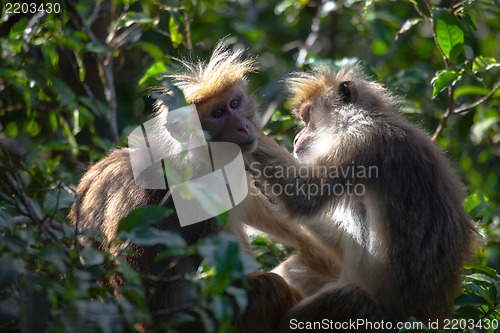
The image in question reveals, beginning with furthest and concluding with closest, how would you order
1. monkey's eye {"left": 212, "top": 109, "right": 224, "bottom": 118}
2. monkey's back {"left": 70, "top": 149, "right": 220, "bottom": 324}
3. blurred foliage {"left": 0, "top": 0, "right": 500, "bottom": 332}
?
monkey's eye {"left": 212, "top": 109, "right": 224, "bottom": 118}
monkey's back {"left": 70, "top": 149, "right": 220, "bottom": 324}
blurred foliage {"left": 0, "top": 0, "right": 500, "bottom": 332}

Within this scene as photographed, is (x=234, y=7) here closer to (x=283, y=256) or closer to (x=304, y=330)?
(x=283, y=256)

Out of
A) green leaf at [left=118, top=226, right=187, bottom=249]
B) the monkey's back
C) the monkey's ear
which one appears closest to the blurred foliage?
green leaf at [left=118, top=226, right=187, bottom=249]

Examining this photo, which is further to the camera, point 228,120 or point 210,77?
point 210,77

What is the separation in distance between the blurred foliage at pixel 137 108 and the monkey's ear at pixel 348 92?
2.13ft

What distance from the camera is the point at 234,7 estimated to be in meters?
9.51

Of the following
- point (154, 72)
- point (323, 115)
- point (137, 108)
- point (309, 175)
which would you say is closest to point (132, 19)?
point (154, 72)

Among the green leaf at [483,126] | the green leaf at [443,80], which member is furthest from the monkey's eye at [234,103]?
the green leaf at [483,126]

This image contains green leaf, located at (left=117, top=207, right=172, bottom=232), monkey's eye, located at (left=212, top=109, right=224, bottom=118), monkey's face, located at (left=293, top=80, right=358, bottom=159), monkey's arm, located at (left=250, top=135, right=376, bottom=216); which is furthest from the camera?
monkey's face, located at (left=293, top=80, right=358, bottom=159)

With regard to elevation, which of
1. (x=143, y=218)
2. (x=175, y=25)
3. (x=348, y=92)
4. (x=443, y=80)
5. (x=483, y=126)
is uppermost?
(x=143, y=218)

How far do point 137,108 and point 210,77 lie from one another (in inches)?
119

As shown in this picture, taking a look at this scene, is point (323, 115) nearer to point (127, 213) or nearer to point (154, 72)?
point (154, 72)

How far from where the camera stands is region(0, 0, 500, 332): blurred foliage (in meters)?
3.02

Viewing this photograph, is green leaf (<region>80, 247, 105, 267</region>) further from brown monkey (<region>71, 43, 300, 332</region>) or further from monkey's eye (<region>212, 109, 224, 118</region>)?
monkey's eye (<region>212, 109, 224, 118</region>)

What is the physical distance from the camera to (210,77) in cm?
552
